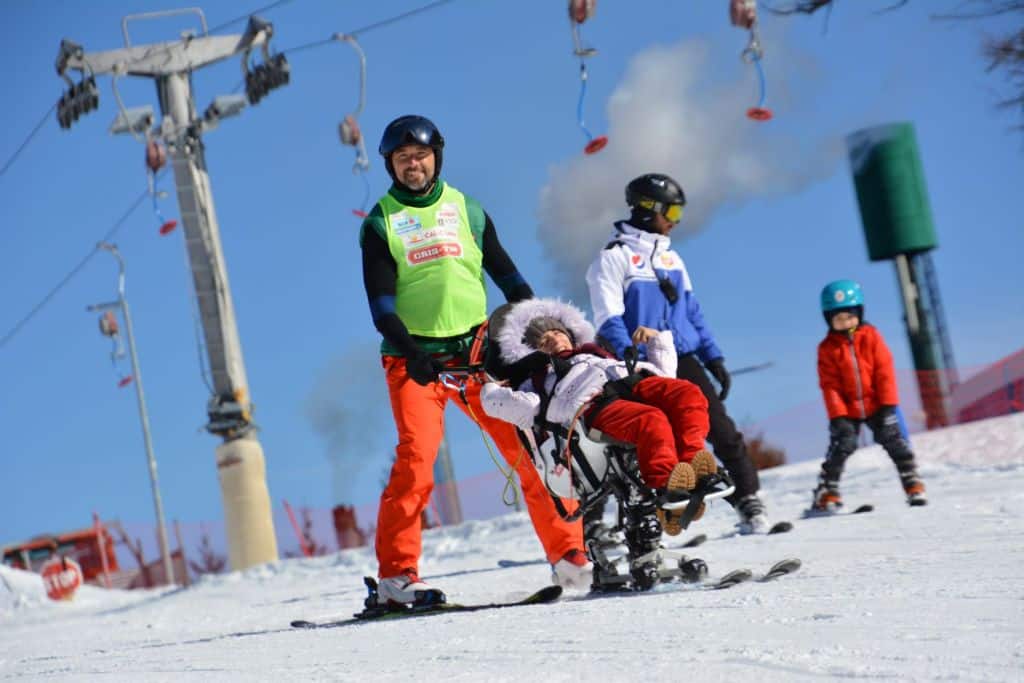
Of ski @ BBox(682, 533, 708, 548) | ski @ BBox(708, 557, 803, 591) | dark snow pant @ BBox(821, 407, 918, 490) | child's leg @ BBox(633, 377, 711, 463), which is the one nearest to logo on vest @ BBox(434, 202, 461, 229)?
child's leg @ BBox(633, 377, 711, 463)

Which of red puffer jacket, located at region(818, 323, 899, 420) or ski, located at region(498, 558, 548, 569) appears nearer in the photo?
ski, located at region(498, 558, 548, 569)

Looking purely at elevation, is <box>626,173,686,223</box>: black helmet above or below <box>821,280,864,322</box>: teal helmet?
above

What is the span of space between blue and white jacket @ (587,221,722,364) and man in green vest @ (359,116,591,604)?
4.26ft

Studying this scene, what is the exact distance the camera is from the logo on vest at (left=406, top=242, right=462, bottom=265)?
6.13 metres

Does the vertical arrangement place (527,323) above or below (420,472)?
above

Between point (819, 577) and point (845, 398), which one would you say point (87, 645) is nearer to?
point (819, 577)

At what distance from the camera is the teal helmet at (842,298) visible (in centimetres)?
942

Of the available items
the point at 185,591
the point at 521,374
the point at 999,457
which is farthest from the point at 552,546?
the point at 999,457

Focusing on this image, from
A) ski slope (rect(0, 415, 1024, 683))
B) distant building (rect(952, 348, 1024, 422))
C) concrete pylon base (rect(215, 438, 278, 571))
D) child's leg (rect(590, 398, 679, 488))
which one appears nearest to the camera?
ski slope (rect(0, 415, 1024, 683))

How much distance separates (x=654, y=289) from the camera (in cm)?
754

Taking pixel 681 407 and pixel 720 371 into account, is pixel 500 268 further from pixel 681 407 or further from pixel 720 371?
pixel 720 371

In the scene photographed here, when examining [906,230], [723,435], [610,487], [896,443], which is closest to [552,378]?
[610,487]

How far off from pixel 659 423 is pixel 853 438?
4436 millimetres

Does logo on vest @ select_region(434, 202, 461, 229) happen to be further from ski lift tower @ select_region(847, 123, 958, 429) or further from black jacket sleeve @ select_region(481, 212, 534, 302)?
ski lift tower @ select_region(847, 123, 958, 429)
